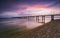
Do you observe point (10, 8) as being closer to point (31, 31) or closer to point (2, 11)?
point (2, 11)

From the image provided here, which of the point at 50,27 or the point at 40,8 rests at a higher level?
the point at 40,8

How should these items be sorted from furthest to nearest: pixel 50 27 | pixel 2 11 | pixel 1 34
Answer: pixel 50 27 → pixel 1 34 → pixel 2 11

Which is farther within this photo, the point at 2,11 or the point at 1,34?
the point at 1,34

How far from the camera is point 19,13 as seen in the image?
2527 mm

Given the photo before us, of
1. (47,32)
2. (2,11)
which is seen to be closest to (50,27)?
(47,32)

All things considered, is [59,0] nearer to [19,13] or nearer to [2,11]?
[19,13]

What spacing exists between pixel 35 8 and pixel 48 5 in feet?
0.93

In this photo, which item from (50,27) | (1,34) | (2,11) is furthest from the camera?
(50,27)

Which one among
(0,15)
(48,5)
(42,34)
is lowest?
(42,34)

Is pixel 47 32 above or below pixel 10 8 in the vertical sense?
below

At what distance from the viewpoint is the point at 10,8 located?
238cm

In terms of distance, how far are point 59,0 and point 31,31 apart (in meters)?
0.87

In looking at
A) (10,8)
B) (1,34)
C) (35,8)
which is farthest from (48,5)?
(1,34)

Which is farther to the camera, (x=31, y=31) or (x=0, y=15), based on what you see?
(x=31, y=31)
